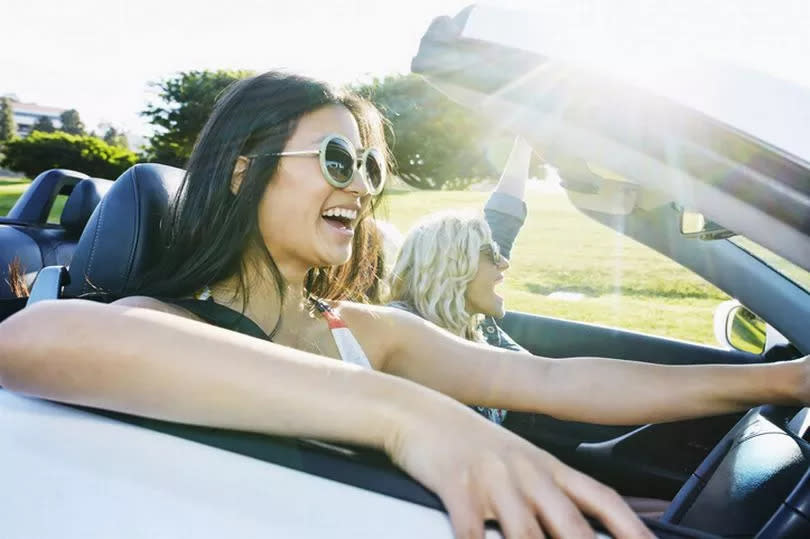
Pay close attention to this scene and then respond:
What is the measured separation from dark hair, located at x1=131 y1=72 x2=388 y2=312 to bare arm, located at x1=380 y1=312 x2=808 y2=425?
45cm

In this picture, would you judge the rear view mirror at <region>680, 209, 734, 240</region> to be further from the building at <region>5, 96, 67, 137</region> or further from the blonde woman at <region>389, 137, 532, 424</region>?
the building at <region>5, 96, 67, 137</region>

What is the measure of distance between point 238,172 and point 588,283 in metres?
7.24

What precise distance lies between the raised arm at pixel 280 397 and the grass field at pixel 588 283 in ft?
9.55

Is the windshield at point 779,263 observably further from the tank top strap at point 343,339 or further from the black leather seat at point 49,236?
the black leather seat at point 49,236

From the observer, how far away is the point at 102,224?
1.95 m

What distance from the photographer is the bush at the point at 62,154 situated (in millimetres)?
26641

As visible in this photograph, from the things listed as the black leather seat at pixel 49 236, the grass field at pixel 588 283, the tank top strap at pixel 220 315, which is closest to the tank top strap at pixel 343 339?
the tank top strap at pixel 220 315

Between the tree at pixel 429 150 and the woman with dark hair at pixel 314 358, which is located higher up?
the woman with dark hair at pixel 314 358

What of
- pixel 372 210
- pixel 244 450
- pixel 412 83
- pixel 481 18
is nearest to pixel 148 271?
pixel 372 210

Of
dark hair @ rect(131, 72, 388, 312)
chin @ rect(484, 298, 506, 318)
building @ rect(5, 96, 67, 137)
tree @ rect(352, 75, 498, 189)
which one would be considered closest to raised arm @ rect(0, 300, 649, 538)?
dark hair @ rect(131, 72, 388, 312)

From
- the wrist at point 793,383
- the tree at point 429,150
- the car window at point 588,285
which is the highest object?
the wrist at point 793,383

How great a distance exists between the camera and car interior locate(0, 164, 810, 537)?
0.96 m

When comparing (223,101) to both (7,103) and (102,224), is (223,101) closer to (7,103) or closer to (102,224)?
(102,224)

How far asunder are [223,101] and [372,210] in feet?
1.80
